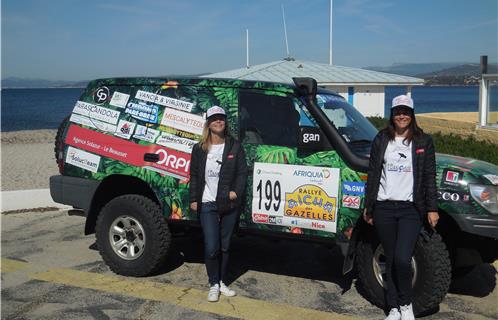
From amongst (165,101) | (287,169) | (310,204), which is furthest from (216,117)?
(310,204)

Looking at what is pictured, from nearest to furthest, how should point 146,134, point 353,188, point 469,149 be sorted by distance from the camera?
point 353,188 < point 146,134 < point 469,149

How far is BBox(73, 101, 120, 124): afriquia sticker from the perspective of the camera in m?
5.54

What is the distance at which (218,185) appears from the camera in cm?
466

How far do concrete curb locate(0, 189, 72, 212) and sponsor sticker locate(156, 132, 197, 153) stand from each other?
445 cm

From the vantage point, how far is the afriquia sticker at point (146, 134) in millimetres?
5273

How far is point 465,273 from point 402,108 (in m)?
2.10

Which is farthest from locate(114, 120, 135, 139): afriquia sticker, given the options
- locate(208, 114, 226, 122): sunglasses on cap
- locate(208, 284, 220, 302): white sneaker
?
locate(208, 284, 220, 302): white sneaker

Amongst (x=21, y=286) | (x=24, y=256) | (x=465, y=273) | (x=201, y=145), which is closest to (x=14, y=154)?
(x=24, y=256)

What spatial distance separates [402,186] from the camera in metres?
4.07

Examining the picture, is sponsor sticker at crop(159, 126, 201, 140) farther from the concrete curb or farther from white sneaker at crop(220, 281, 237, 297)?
the concrete curb

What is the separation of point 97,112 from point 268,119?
1.93 m

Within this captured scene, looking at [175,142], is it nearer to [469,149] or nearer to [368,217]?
[368,217]

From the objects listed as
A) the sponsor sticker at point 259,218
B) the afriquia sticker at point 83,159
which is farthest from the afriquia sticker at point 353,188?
the afriquia sticker at point 83,159

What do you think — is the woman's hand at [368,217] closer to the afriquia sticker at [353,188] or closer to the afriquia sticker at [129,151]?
the afriquia sticker at [353,188]
